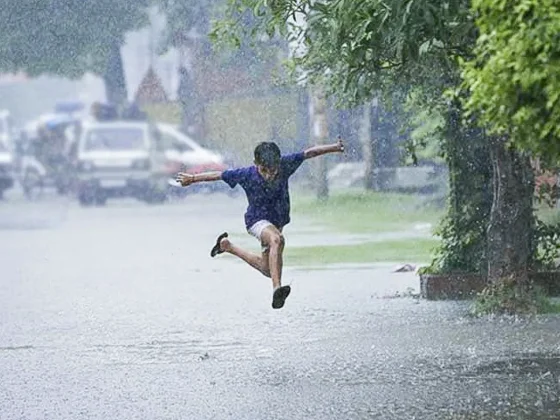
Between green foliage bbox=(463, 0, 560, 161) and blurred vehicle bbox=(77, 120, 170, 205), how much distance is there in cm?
2786

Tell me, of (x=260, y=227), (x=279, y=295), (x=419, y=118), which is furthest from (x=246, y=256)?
(x=419, y=118)

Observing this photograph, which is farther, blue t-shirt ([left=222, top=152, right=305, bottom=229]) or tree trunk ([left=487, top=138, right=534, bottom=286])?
tree trunk ([left=487, top=138, right=534, bottom=286])

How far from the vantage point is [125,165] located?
35.9m

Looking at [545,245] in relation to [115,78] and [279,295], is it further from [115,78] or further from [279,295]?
[115,78]

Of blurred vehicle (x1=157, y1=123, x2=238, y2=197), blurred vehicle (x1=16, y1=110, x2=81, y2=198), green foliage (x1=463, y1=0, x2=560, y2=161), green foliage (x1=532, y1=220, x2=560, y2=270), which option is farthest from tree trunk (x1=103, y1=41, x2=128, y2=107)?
green foliage (x1=463, y1=0, x2=560, y2=161)

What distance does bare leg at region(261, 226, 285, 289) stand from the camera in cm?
1266

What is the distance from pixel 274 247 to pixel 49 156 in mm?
32004

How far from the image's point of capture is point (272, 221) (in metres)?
12.8

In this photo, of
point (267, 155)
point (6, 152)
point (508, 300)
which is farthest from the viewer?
point (6, 152)

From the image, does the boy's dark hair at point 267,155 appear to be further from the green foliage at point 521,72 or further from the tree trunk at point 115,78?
the tree trunk at point 115,78

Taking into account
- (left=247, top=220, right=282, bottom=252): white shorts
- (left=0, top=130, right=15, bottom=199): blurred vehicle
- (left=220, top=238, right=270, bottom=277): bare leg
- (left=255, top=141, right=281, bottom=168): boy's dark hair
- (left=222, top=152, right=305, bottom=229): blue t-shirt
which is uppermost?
(left=255, top=141, right=281, bottom=168): boy's dark hair

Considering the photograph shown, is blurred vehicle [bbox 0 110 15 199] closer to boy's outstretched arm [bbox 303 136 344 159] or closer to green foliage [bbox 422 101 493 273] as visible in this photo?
green foliage [bbox 422 101 493 273]

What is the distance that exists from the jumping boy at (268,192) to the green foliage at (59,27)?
9.90 m

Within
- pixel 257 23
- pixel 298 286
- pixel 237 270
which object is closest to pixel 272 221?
pixel 257 23
